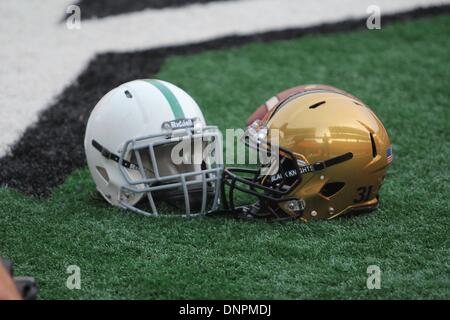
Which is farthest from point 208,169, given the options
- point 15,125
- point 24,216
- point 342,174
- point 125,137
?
point 15,125

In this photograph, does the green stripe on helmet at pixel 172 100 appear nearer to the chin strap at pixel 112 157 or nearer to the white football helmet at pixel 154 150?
the white football helmet at pixel 154 150

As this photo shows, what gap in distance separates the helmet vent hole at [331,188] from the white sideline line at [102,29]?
7.35 ft

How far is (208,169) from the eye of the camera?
335 cm

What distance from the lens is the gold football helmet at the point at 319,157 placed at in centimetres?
317

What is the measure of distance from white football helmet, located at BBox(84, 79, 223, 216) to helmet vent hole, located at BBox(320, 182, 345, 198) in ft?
1.57

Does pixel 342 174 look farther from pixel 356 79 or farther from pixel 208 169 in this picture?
pixel 356 79

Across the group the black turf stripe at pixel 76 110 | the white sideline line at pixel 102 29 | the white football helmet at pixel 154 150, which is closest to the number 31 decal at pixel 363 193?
the white football helmet at pixel 154 150

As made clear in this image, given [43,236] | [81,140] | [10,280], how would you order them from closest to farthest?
1. [10,280]
2. [43,236]
3. [81,140]

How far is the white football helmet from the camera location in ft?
10.6

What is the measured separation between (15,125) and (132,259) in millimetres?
1792

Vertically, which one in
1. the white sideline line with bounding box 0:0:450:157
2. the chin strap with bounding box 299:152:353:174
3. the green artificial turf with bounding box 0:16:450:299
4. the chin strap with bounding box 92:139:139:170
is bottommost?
the green artificial turf with bounding box 0:16:450:299

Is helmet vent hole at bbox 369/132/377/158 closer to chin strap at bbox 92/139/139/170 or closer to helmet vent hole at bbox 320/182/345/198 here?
helmet vent hole at bbox 320/182/345/198

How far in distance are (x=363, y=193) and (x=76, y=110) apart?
2146 millimetres

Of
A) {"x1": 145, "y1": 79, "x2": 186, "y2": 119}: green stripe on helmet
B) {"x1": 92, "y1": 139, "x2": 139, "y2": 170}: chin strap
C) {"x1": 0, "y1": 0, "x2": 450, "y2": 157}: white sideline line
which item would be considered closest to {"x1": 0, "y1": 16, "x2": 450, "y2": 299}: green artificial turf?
{"x1": 92, "y1": 139, "x2": 139, "y2": 170}: chin strap
